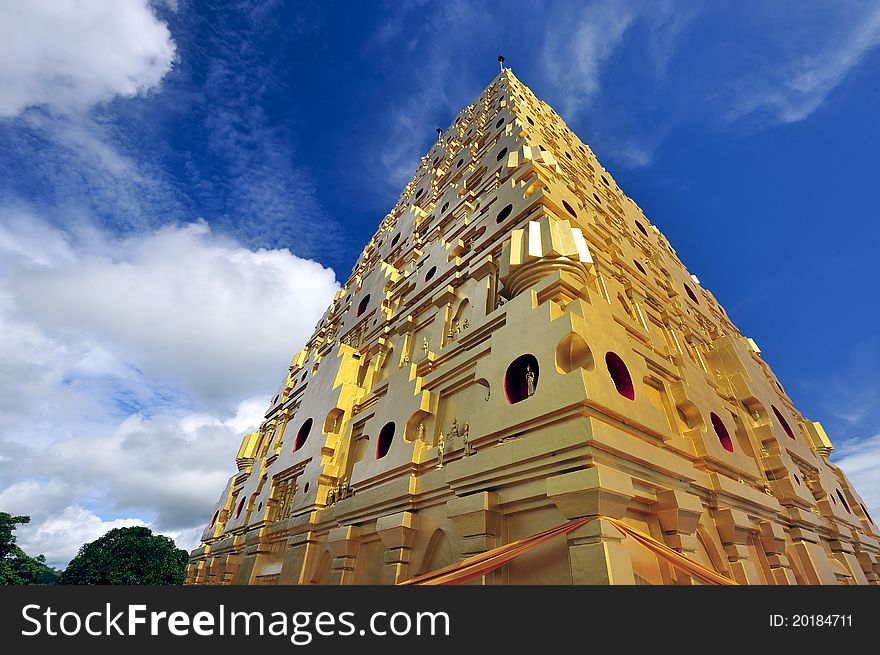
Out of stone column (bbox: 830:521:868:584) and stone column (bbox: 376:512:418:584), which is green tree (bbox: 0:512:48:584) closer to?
stone column (bbox: 376:512:418:584)

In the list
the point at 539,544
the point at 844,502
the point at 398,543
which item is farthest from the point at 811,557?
the point at 398,543

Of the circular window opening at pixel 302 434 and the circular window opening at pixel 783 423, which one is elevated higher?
the circular window opening at pixel 783 423

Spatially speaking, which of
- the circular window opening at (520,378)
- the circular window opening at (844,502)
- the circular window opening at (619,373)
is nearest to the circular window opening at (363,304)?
the circular window opening at (520,378)

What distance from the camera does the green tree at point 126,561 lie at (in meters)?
27.9

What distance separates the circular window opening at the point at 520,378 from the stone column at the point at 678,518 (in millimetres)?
2404

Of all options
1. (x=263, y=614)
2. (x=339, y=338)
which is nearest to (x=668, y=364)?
(x=263, y=614)

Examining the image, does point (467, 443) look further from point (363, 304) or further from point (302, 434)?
point (363, 304)

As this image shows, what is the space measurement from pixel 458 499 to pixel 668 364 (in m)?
6.16

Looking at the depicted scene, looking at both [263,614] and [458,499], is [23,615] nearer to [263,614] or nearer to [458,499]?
[263,614]

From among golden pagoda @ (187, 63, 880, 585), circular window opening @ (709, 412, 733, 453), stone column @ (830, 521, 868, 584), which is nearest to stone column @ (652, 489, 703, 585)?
golden pagoda @ (187, 63, 880, 585)

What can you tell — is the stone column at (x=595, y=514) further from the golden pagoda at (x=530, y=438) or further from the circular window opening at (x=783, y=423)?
the circular window opening at (x=783, y=423)

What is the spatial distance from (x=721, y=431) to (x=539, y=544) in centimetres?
695

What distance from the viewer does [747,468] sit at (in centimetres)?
927

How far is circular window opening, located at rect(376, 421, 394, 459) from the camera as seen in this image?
29.8 feet
